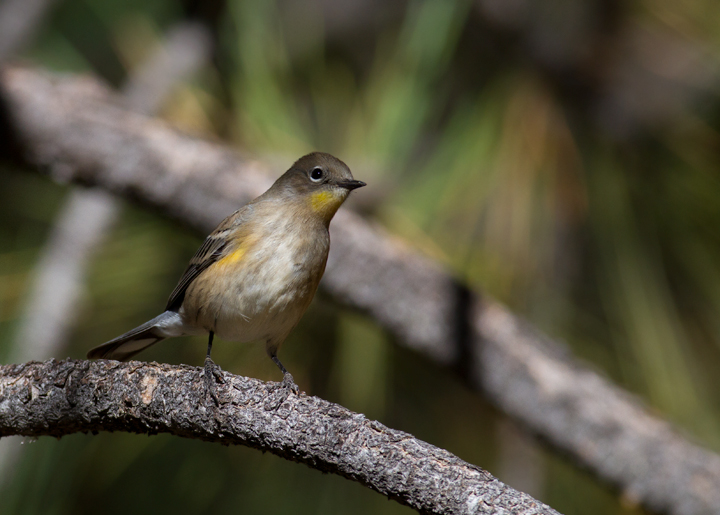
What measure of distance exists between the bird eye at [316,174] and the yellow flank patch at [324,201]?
94 mm

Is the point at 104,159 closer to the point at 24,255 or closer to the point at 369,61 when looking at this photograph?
the point at 24,255

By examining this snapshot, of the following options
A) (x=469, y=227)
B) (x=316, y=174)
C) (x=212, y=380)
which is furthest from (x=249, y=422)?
(x=469, y=227)

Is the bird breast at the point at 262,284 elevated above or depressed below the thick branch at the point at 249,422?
above

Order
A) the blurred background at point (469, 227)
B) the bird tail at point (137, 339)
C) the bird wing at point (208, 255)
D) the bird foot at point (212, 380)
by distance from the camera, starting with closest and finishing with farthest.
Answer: the bird foot at point (212, 380)
the bird tail at point (137, 339)
the bird wing at point (208, 255)
the blurred background at point (469, 227)

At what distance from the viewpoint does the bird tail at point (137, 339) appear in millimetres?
3055

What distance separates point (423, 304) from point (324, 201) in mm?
852

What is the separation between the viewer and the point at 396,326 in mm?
3623

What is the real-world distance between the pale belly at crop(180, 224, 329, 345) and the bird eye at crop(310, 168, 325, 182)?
A: 0.36 meters

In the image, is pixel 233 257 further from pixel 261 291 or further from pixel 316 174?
pixel 316 174

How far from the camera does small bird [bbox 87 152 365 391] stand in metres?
2.97

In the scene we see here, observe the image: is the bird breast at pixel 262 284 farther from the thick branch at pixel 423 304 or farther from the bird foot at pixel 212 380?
the bird foot at pixel 212 380

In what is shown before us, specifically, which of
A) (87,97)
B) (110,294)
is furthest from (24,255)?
(87,97)

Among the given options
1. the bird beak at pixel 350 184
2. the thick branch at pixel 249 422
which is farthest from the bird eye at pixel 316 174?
the thick branch at pixel 249 422

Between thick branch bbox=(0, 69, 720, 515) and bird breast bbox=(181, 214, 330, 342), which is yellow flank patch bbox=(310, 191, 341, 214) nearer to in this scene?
bird breast bbox=(181, 214, 330, 342)
